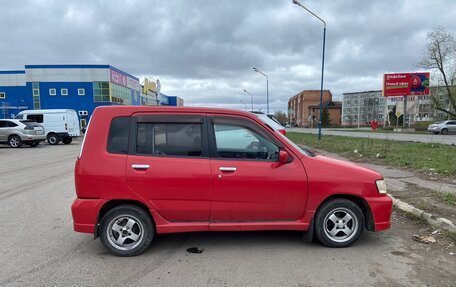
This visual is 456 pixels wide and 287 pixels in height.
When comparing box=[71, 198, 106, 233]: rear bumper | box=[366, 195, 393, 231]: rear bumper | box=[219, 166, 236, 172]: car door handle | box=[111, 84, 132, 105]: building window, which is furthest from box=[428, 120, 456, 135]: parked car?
box=[111, 84, 132, 105]: building window

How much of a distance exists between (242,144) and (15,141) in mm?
22179

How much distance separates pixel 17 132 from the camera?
70.4ft

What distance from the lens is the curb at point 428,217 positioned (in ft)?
15.8

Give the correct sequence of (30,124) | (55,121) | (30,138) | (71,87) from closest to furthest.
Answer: (30,138)
(30,124)
(55,121)
(71,87)

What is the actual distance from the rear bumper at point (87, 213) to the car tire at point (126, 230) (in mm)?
113

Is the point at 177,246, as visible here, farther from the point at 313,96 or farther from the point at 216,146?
the point at 313,96

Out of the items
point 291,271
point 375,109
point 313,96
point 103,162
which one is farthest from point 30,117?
point 313,96

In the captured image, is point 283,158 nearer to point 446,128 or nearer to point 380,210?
point 380,210

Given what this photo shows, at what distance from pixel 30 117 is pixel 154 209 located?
24940 millimetres

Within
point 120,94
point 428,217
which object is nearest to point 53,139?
point 428,217

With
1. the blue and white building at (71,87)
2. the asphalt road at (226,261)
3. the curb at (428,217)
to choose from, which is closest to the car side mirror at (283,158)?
the asphalt road at (226,261)

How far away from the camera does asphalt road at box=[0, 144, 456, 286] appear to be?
11.5 feet

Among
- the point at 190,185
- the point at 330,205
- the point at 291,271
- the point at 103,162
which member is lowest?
the point at 291,271

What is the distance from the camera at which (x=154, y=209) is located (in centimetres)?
411
